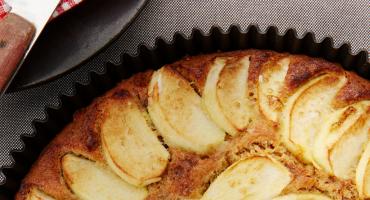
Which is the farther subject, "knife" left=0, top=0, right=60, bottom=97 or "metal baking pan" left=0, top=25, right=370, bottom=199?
"metal baking pan" left=0, top=25, right=370, bottom=199

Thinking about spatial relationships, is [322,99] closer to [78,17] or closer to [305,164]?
[305,164]

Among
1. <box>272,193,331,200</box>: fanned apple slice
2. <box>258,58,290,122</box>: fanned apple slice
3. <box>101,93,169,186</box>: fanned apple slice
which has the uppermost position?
<box>258,58,290,122</box>: fanned apple slice

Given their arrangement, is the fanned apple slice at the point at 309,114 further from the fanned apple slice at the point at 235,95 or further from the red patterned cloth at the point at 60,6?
the red patterned cloth at the point at 60,6

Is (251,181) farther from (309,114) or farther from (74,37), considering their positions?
(74,37)

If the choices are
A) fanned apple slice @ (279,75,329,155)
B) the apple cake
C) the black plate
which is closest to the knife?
the black plate

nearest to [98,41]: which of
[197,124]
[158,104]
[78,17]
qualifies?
[78,17]

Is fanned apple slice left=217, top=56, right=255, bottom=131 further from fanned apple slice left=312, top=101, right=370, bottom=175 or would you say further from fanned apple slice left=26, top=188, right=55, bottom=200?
fanned apple slice left=26, top=188, right=55, bottom=200
